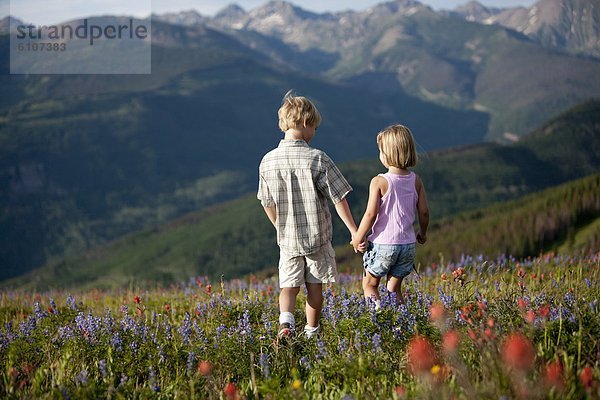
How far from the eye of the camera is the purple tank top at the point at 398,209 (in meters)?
5.78

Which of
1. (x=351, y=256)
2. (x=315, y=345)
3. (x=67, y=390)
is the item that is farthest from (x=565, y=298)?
(x=351, y=256)

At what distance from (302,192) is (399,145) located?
1088mm

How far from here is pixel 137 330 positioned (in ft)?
17.6

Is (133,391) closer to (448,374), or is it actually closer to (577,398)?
(448,374)

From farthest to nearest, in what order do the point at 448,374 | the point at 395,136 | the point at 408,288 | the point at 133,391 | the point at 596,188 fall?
the point at 596,188 < the point at 408,288 < the point at 395,136 < the point at 133,391 < the point at 448,374

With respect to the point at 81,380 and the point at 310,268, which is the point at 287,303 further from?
the point at 81,380

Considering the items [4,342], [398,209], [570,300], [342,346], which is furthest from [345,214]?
[4,342]

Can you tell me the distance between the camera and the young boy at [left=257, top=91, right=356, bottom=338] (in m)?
5.74

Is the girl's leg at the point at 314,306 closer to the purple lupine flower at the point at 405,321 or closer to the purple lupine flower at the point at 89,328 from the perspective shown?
the purple lupine flower at the point at 405,321

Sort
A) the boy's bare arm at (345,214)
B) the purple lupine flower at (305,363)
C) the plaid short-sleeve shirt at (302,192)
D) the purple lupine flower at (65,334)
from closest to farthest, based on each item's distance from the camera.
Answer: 1. the purple lupine flower at (305,363)
2. the purple lupine flower at (65,334)
3. the boy's bare arm at (345,214)
4. the plaid short-sleeve shirt at (302,192)

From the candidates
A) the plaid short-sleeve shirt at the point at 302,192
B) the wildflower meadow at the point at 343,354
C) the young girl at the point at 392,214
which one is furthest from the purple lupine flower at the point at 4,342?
the young girl at the point at 392,214

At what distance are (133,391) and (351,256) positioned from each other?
133 m

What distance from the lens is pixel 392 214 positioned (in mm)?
5797

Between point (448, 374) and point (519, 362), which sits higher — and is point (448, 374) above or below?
below
